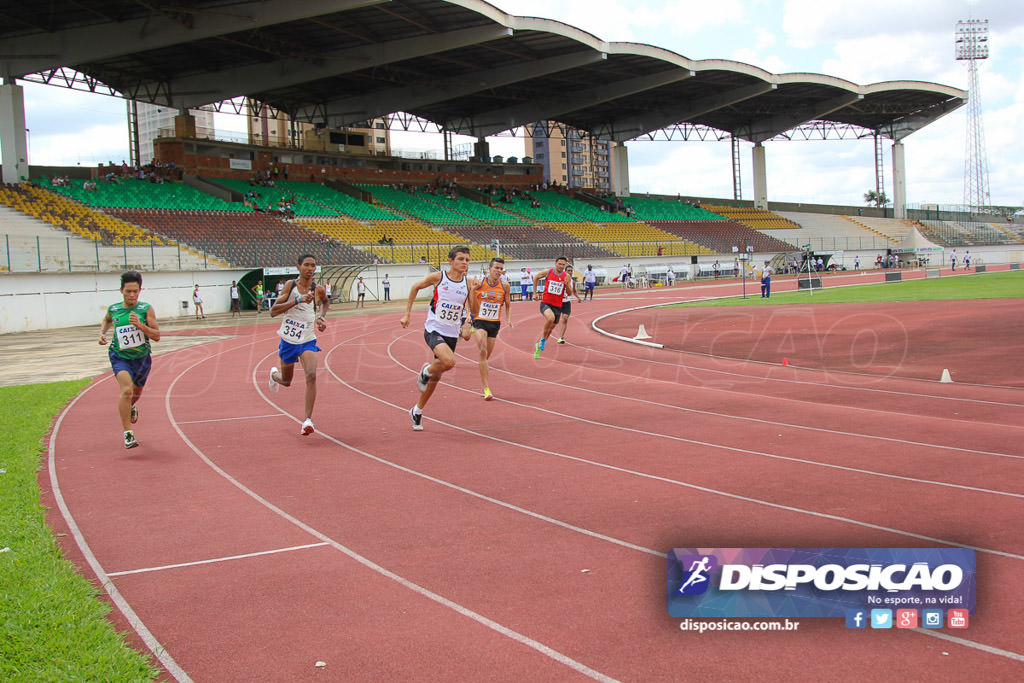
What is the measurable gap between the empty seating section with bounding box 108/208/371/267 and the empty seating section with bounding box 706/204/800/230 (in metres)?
46.1

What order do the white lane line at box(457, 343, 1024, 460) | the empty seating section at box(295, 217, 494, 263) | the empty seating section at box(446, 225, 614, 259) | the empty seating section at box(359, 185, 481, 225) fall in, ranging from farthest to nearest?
1. the empty seating section at box(359, 185, 481, 225)
2. the empty seating section at box(446, 225, 614, 259)
3. the empty seating section at box(295, 217, 494, 263)
4. the white lane line at box(457, 343, 1024, 460)

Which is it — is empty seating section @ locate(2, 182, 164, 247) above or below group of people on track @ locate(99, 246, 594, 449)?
above

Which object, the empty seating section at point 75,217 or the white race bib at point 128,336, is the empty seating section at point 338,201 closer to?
the empty seating section at point 75,217

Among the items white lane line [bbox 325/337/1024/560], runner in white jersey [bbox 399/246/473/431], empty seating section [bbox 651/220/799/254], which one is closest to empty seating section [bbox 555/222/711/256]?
empty seating section [bbox 651/220/799/254]

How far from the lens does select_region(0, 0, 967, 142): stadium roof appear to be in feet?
133

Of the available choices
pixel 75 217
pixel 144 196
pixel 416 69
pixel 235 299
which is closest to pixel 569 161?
pixel 416 69

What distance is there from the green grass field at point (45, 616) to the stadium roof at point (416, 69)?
35723 mm

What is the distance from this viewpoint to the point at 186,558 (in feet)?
18.2

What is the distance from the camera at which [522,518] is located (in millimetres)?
6195

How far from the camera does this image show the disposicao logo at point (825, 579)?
3576 millimetres

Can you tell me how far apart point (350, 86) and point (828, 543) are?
5952cm

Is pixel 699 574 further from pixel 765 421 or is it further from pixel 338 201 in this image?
pixel 338 201

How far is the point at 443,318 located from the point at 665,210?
71081 millimetres

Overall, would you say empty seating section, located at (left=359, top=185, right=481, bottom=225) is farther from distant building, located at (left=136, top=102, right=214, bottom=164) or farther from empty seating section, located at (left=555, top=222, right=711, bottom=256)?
distant building, located at (left=136, top=102, right=214, bottom=164)
